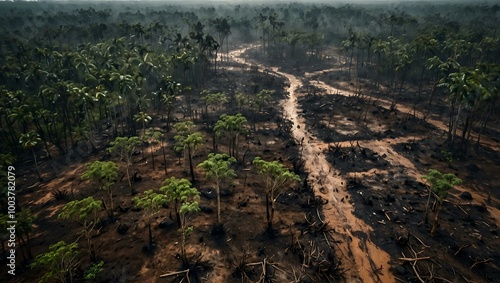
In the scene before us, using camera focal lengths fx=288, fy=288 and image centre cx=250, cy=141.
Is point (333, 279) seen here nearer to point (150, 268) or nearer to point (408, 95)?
point (150, 268)

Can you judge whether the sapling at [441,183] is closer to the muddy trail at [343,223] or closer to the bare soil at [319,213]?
the bare soil at [319,213]

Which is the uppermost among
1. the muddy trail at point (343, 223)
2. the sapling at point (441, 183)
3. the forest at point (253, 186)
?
the sapling at point (441, 183)

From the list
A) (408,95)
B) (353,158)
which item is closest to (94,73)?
(353,158)

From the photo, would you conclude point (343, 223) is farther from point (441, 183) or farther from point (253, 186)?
point (253, 186)

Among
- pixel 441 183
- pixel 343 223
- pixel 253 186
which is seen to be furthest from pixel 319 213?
pixel 441 183

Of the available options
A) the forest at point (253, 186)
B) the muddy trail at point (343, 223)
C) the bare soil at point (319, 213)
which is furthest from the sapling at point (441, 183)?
the muddy trail at point (343, 223)

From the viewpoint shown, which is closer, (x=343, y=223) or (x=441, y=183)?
(x=441, y=183)

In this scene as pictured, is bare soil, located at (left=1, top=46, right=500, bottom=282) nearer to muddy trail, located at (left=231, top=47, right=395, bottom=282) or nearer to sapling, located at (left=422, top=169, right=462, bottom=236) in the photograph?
muddy trail, located at (left=231, top=47, right=395, bottom=282)

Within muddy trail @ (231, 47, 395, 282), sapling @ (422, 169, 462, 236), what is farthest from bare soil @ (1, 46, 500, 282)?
sapling @ (422, 169, 462, 236)

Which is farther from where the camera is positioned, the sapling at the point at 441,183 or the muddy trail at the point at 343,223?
the sapling at the point at 441,183
